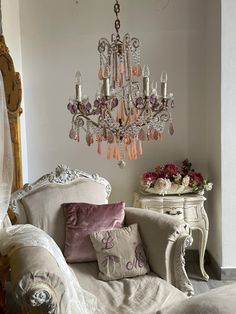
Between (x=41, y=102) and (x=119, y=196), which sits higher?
(x=41, y=102)

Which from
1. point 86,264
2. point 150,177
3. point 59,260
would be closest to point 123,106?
point 150,177

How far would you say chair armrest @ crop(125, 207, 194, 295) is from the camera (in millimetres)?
2340

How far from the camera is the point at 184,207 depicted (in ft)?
10.9

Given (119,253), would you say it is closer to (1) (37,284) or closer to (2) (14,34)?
(1) (37,284)

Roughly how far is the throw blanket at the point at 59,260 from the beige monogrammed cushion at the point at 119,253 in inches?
12.3

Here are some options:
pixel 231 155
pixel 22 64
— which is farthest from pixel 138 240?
pixel 22 64

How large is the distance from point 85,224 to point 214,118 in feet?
5.00

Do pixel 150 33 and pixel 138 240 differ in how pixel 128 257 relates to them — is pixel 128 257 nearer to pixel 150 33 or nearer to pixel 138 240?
pixel 138 240

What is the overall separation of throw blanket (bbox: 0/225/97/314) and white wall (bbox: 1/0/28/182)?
141 centimetres

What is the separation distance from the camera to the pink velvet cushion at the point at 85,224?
8.52ft

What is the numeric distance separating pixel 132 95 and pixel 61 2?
147cm

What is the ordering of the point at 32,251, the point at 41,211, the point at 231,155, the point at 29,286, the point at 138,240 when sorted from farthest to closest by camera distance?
the point at 231,155
the point at 41,211
the point at 138,240
the point at 32,251
the point at 29,286

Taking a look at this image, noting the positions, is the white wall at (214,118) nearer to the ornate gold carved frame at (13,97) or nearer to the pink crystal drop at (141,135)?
the pink crystal drop at (141,135)

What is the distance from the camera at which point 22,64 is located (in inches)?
143
